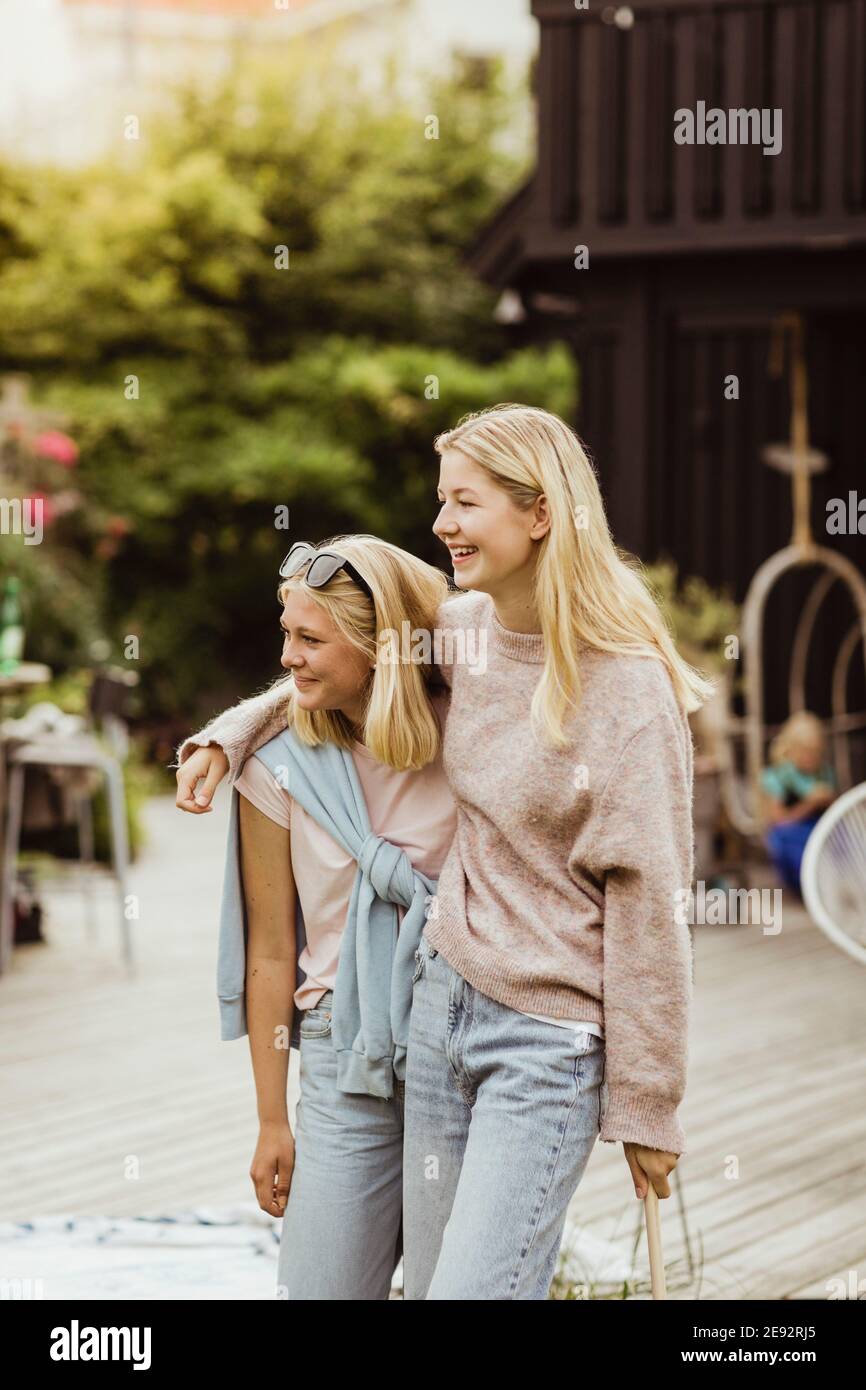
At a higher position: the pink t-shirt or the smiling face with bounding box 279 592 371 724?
the smiling face with bounding box 279 592 371 724

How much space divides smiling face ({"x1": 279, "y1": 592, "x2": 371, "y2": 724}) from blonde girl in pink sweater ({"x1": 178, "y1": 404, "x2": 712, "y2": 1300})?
0.67 feet

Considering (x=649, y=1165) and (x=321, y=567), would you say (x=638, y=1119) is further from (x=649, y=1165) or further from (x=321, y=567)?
(x=321, y=567)

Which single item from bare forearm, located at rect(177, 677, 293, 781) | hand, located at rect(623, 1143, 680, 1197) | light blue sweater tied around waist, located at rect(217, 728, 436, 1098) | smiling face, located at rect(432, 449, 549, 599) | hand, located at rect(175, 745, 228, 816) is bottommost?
hand, located at rect(623, 1143, 680, 1197)

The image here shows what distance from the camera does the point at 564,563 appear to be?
2.25m

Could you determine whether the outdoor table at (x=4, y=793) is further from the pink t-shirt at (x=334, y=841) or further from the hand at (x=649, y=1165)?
the hand at (x=649, y=1165)

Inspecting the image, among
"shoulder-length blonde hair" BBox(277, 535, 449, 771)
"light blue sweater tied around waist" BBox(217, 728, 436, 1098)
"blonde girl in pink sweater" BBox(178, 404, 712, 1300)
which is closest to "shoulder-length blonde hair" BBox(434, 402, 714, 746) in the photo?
"blonde girl in pink sweater" BBox(178, 404, 712, 1300)

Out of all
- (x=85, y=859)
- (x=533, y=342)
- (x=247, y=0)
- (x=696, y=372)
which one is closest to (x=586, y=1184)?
(x=85, y=859)

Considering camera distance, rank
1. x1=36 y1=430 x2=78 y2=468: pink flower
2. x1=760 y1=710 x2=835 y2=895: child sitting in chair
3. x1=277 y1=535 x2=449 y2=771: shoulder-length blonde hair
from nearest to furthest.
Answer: x1=277 y1=535 x2=449 y2=771: shoulder-length blonde hair < x1=760 y1=710 x2=835 y2=895: child sitting in chair < x1=36 y1=430 x2=78 y2=468: pink flower

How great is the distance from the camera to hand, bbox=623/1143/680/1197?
7.33 ft

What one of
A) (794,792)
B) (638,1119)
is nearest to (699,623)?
(794,792)

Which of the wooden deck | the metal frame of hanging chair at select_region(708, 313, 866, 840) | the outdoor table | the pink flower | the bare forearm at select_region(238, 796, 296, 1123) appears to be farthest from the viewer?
the pink flower

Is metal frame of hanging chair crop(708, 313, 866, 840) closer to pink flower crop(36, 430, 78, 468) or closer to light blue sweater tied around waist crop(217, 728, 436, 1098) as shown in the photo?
pink flower crop(36, 430, 78, 468)

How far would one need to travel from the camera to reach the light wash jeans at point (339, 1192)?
243 centimetres

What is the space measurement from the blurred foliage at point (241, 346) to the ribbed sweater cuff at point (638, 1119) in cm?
1274
